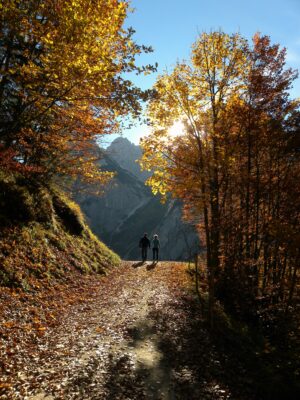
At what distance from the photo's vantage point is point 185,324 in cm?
1186

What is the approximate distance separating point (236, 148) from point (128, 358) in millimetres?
9181

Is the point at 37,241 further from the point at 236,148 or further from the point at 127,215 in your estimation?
the point at 127,215

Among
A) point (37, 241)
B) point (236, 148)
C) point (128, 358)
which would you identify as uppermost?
point (236, 148)

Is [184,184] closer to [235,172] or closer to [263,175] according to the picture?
[235,172]

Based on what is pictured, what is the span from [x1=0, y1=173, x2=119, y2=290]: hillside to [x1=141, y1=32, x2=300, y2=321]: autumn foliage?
5610mm

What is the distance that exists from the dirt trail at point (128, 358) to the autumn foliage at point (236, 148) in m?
3.17

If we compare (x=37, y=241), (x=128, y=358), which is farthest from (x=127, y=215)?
(x=128, y=358)

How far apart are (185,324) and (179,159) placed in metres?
6.55

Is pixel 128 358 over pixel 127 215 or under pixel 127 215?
under

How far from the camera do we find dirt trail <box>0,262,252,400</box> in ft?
22.5

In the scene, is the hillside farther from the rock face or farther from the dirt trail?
the rock face

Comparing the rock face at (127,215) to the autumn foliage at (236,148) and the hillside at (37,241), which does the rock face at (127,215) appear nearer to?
the hillside at (37,241)

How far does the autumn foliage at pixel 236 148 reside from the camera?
13.2 metres

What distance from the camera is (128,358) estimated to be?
8.43m
